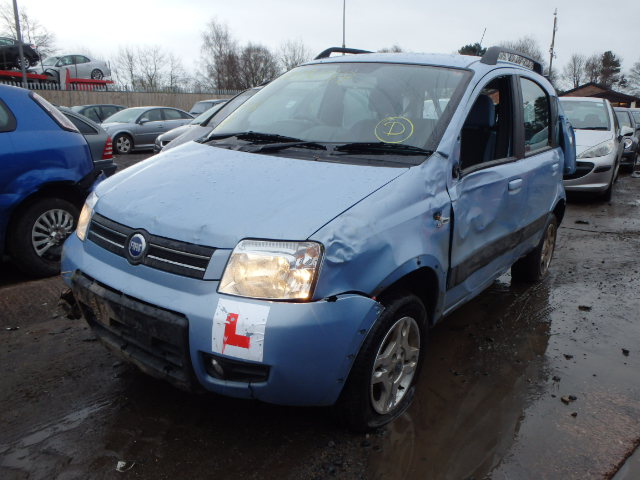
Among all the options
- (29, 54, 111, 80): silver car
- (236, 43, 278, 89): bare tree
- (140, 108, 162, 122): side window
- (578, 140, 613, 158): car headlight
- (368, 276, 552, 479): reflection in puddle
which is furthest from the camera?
(236, 43, 278, 89): bare tree

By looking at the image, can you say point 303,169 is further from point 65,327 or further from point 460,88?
point 65,327

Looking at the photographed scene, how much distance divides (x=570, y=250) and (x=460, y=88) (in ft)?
12.5

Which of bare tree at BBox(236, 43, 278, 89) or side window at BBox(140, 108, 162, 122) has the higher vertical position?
bare tree at BBox(236, 43, 278, 89)

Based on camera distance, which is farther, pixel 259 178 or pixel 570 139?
pixel 570 139

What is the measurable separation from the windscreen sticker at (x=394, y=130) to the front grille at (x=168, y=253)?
1260mm

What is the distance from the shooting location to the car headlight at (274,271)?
82.5 inches

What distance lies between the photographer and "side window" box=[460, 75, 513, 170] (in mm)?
3338

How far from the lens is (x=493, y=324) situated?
4008 mm

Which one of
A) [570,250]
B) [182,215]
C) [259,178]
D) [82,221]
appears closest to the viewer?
[182,215]

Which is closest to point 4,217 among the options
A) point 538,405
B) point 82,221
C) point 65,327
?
point 65,327

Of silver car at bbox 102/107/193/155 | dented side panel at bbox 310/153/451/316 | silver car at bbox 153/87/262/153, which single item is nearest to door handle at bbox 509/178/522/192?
dented side panel at bbox 310/153/451/316

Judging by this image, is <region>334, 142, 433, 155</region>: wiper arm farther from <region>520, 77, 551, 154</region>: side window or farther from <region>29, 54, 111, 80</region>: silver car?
<region>29, 54, 111, 80</region>: silver car

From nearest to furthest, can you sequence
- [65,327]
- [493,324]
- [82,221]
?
1. [82,221]
2. [65,327]
3. [493,324]

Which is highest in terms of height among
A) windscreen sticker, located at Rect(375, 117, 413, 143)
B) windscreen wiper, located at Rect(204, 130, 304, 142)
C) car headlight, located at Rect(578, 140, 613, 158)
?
windscreen sticker, located at Rect(375, 117, 413, 143)
